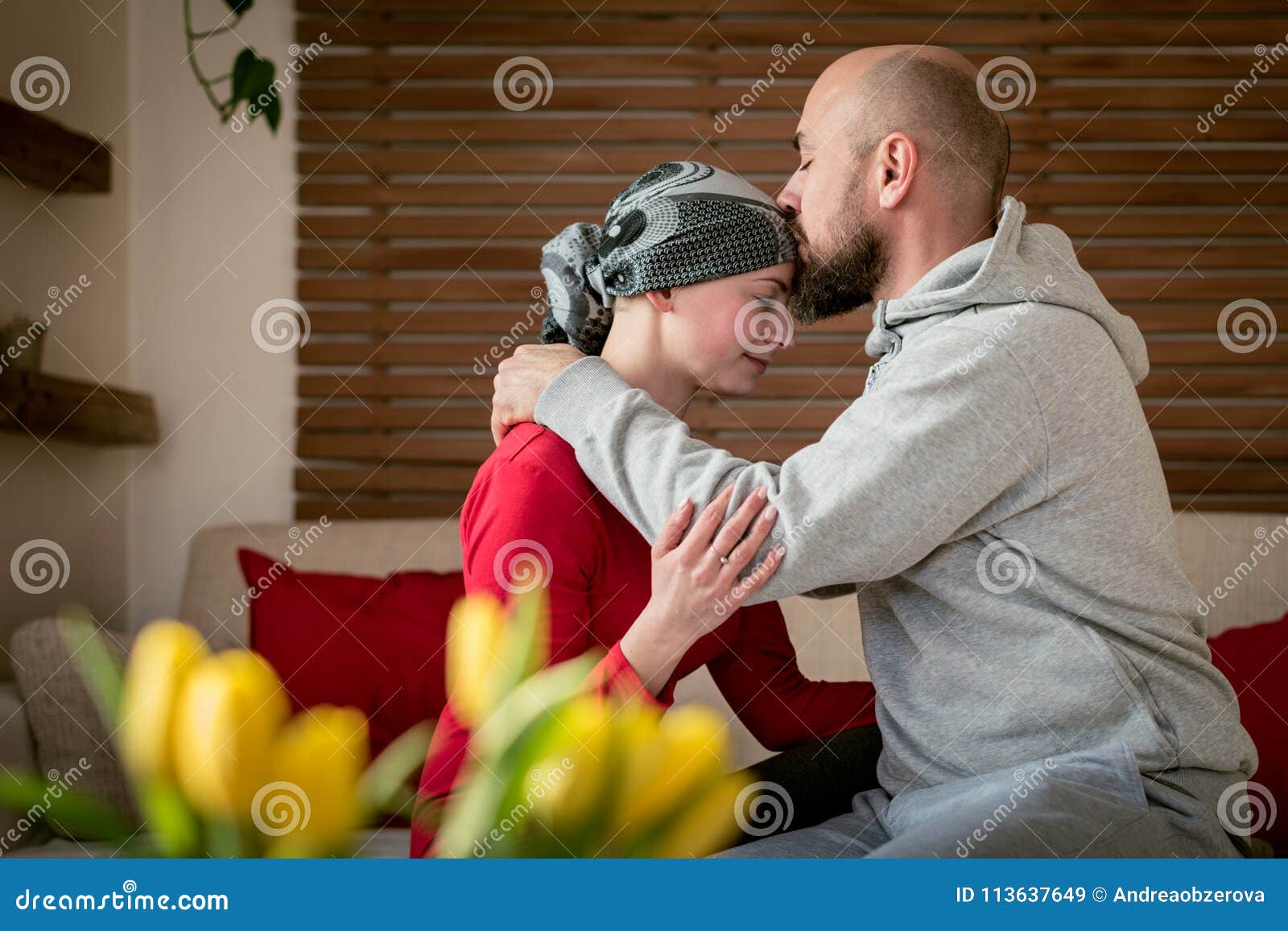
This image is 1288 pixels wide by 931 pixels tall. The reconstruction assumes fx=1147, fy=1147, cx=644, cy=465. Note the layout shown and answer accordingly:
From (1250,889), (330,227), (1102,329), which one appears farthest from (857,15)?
(1250,889)

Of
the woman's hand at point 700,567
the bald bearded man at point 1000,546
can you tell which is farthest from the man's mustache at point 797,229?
the woman's hand at point 700,567

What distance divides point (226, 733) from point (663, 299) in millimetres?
1124

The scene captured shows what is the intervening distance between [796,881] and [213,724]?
24 cm

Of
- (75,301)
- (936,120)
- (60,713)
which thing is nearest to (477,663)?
(936,120)

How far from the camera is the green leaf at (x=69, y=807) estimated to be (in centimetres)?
40

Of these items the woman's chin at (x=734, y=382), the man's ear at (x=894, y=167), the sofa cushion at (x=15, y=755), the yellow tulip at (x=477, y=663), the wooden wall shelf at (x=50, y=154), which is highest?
the wooden wall shelf at (x=50, y=154)

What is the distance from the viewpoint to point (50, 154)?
2559 mm

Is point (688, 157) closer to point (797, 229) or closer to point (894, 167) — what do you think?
point (797, 229)

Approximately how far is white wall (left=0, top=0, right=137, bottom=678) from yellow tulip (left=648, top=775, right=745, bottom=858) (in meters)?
2.46

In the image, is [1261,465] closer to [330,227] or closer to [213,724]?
[330,227]

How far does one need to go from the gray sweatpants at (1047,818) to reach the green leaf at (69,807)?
1.91 ft

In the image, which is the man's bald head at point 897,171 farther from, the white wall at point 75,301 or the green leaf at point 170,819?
the white wall at point 75,301

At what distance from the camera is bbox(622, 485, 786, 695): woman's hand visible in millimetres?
1104

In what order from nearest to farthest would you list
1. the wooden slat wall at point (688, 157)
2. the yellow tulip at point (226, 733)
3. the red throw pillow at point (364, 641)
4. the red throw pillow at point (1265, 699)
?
the yellow tulip at point (226, 733) → the red throw pillow at point (1265, 699) → the red throw pillow at point (364, 641) → the wooden slat wall at point (688, 157)
